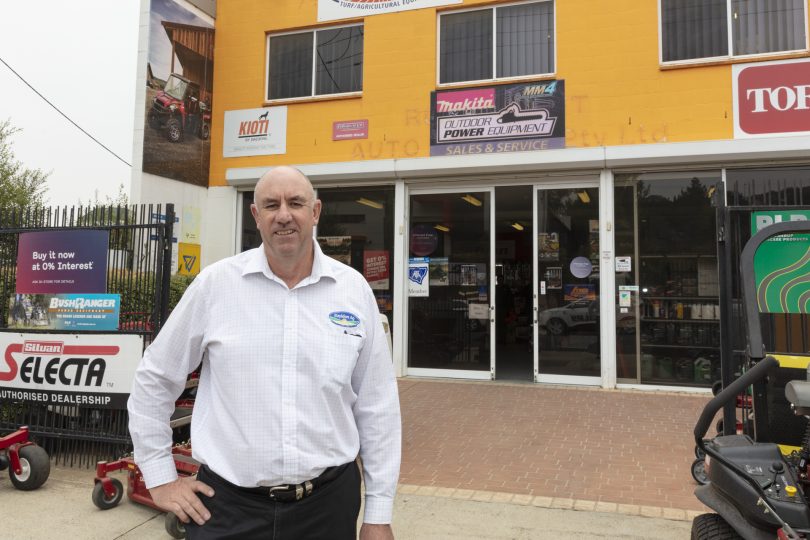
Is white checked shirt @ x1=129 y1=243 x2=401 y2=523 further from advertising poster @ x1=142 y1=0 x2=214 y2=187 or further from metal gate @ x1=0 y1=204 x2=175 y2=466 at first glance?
advertising poster @ x1=142 y1=0 x2=214 y2=187

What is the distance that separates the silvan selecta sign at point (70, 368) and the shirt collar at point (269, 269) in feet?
12.2

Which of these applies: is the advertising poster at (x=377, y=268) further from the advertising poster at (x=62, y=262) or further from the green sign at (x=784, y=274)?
the green sign at (x=784, y=274)

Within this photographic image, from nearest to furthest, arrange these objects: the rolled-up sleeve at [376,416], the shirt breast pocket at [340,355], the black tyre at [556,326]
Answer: the shirt breast pocket at [340,355], the rolled-up sleeve at [376,416], the black tyre at [556,326]

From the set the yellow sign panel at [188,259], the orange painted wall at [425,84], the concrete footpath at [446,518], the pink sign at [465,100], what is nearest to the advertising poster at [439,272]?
the orange painted wall at [425,84]

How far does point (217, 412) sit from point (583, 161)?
8.16 m

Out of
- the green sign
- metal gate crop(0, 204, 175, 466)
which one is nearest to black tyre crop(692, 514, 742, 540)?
the green sign

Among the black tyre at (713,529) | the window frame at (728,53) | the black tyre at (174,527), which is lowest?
the black tyre at (174,527)

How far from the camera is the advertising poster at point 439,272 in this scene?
1011cm

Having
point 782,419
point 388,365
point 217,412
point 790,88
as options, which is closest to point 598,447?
point 782,419

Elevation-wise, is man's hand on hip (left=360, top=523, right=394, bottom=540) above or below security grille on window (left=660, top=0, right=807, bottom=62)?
below

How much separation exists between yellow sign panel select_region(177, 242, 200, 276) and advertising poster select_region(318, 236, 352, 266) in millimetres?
2410

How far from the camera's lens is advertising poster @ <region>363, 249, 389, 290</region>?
10461 millimetres

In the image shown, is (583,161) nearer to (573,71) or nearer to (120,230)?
(573,71)

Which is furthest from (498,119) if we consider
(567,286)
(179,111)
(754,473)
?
(754,473)
